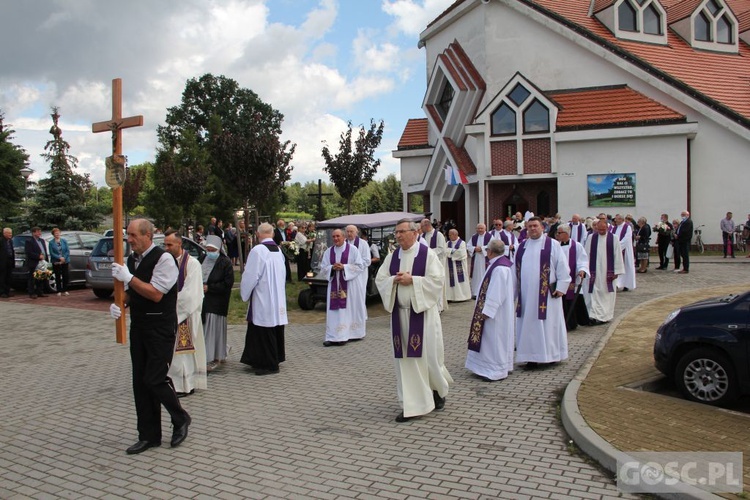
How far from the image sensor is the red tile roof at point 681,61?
25.3 metres

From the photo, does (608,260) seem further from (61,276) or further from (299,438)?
(61,276)

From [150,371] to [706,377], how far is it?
18.1 feet

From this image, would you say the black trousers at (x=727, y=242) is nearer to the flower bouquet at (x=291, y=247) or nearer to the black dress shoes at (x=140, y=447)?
the flower bouquet at (x=291, y=247)

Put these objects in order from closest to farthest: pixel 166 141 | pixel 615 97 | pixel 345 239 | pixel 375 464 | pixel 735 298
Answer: pixel 375 464, pixel 735 298, pixel 345 239, pixel 615 97, pixel 166 141

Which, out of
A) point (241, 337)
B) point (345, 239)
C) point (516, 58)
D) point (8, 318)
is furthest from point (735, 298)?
point (516, 58)

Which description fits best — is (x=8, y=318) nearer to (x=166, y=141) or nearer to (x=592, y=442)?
(x=592, y=442)

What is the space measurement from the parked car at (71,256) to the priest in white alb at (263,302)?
12.5 meters

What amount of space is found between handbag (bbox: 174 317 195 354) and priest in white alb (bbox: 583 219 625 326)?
7.54 m

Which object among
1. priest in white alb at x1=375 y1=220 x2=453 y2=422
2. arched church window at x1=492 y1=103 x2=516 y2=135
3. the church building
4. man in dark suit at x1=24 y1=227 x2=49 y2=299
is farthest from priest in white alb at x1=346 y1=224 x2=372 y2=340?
arched church window at x1=492 y1=103 x2=516 y2=135

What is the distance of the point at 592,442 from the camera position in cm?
550

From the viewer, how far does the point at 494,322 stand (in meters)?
8.17

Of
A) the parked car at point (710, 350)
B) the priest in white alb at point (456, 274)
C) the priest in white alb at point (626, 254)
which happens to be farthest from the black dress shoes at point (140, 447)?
the priest in white alb at point (626, 254)

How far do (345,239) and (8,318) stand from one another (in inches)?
338

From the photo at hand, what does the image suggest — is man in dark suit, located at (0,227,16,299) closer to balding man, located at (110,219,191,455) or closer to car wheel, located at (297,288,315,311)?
car wheel, located at (297,288,315,311)
